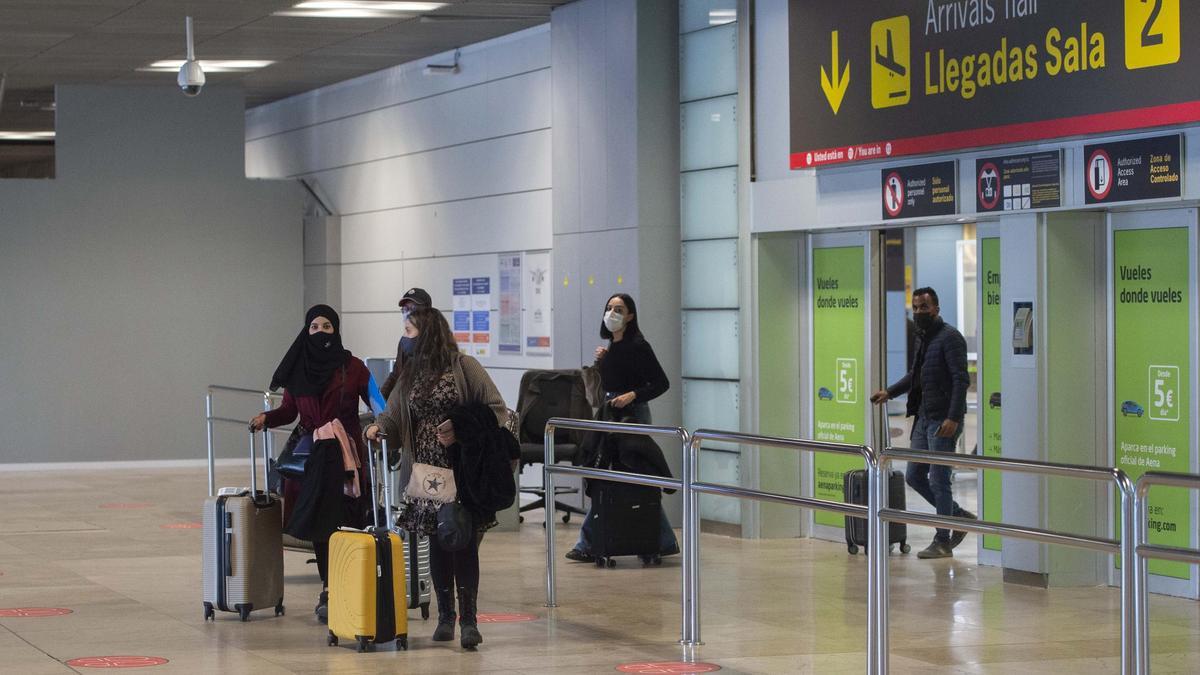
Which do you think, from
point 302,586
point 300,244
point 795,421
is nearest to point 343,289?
point 300,244

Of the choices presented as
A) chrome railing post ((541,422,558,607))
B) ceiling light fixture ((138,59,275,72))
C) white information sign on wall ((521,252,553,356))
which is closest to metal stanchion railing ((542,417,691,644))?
chrome railing post ((541,422,558,607))

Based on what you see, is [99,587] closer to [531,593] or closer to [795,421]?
[531,593]

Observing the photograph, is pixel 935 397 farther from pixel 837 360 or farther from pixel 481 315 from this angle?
pixel 481 315

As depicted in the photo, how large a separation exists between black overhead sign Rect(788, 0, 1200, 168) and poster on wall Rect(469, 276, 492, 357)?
5.15 m

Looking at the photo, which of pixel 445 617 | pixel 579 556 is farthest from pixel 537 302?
pixel 445 617

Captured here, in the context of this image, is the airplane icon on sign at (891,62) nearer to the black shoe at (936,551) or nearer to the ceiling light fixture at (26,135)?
the black shoe at (936,551)

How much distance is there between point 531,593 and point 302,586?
1375 mm

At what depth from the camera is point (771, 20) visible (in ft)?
39.0

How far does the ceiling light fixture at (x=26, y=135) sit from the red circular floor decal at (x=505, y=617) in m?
18.5

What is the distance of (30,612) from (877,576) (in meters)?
4.62

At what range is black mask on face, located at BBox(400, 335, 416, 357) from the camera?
25.3 feet

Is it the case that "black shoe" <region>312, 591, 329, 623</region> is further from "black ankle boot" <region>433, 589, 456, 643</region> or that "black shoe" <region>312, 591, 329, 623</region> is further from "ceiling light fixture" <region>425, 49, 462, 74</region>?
"ceiling light fixture" <region>425, 49, 462, 74</region>

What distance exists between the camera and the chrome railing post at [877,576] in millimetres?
6293

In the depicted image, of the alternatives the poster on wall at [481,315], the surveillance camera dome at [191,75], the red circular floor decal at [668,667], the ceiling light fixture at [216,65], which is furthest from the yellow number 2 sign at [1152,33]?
the ceiling light fixture at [216,65]
